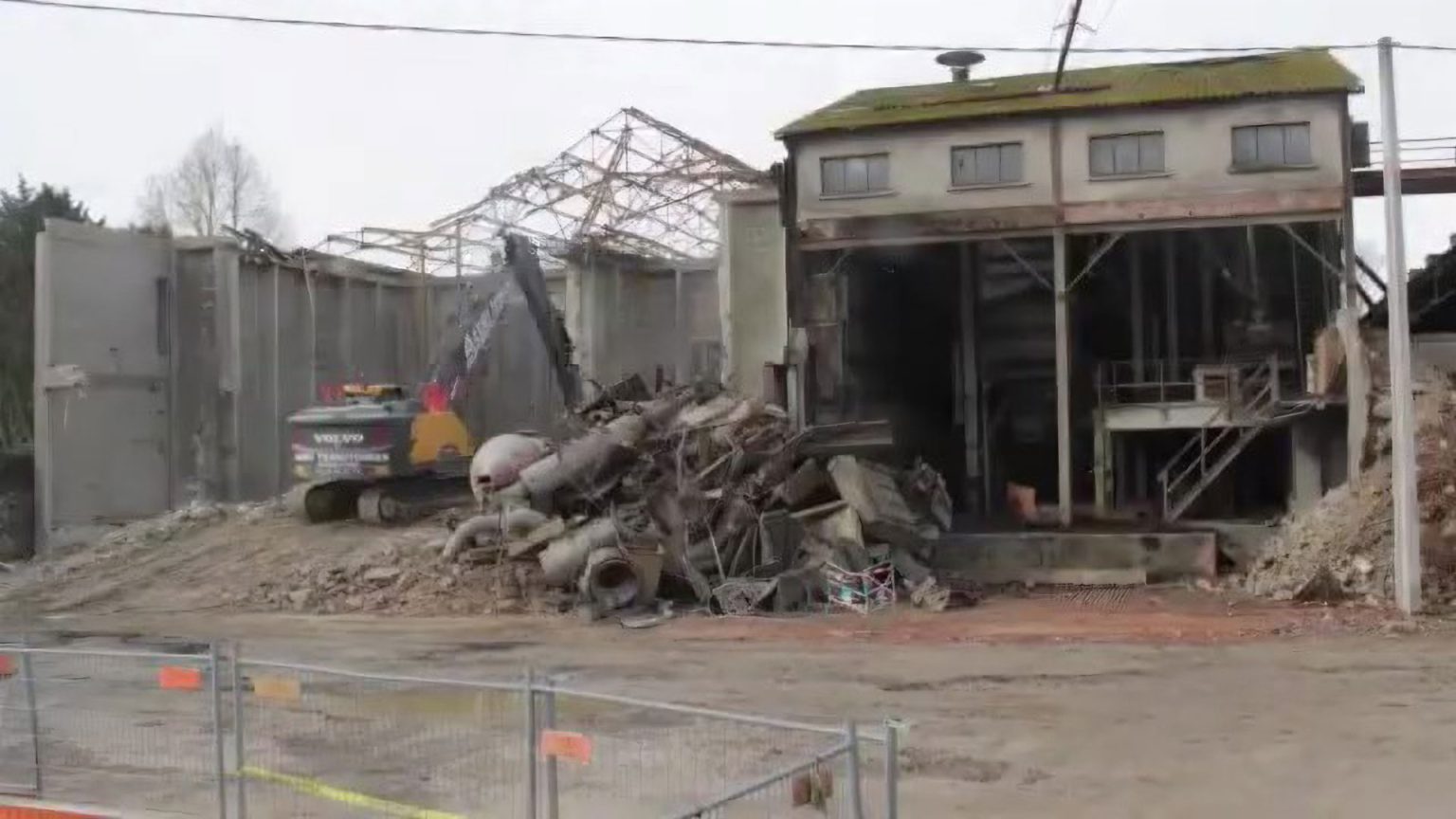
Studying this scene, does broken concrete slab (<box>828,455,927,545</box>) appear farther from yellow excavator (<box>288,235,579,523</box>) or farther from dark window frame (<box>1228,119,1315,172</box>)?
dark window frame (<box>1228,119,1315,172</box>)

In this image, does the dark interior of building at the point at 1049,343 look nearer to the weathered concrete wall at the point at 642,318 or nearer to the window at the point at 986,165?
the window at the point at 986,165

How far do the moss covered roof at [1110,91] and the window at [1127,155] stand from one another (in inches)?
28.8

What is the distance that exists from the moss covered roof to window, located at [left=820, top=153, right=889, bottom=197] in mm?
732

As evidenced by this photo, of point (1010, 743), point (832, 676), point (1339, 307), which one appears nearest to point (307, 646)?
point (832, 676)

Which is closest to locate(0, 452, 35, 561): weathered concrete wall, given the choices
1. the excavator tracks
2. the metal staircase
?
the excavator tracks

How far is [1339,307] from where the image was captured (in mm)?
27219

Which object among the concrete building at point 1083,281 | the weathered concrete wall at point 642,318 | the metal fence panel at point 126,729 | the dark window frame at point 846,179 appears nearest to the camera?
the metal fence panel at point 126,729

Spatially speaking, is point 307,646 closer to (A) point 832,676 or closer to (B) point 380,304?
(A) point 832,676

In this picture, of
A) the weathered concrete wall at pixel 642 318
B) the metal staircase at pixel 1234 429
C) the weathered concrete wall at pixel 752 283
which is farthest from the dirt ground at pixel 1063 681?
the weathered concrete wall at pixel 642 318

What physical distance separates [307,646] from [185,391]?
18.6 meters

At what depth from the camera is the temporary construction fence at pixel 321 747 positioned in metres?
7.51

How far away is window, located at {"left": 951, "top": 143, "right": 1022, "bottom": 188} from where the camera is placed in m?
28.6

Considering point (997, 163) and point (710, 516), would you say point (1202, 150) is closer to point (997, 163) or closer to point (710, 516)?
point (997, 163)

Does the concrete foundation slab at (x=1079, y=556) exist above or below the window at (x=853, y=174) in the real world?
below
